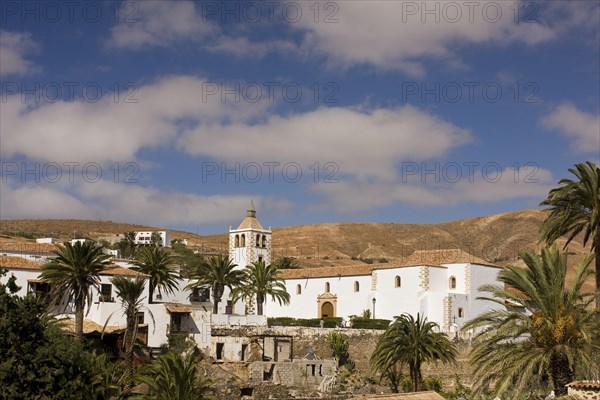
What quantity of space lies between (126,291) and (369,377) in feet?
58.7

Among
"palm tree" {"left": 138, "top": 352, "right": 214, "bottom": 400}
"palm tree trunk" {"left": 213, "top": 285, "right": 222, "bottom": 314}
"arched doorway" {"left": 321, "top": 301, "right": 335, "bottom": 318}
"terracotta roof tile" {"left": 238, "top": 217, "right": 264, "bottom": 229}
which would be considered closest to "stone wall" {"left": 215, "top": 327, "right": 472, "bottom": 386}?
"palm tree trunk" {"left": 213, "top": 285, "right": 222, "bottom": 314}

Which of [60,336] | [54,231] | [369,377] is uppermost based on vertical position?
[54,231]

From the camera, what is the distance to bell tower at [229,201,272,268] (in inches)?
2628

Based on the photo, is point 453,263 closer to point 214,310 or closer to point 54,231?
point 214,310

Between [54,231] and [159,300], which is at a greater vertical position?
[54,231]

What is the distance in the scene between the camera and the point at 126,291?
39.8 metres

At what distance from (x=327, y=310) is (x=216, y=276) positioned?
12.8 meters

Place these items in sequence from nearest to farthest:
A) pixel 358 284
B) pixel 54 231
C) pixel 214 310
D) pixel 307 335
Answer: pixel 307 335
pixel 214 310
pixel 358 284
pixel 54 231

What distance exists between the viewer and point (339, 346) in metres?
50.6

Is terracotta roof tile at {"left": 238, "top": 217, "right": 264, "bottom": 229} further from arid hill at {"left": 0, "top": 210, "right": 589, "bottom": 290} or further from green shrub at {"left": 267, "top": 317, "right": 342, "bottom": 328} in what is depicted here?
arid hill at {"left": 0, "top": 210, "right": 589, "bottom": 290}

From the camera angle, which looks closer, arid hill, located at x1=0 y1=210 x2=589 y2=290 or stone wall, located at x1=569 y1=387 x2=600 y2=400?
stone wall, located at x1=569 y1=387 x2=600 y2=400

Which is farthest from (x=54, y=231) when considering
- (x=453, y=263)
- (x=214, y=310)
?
(x=453, y=263)

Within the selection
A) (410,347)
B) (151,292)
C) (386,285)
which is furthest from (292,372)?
(386,285)

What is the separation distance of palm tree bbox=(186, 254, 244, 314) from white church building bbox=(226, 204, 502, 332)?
17.9ft
